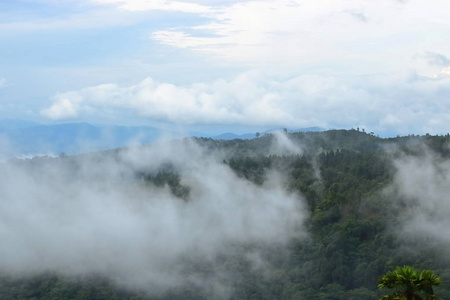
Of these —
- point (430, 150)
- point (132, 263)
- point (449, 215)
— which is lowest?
point (132, 263)

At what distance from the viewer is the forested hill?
115 meters

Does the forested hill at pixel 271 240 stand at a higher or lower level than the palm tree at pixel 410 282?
lower

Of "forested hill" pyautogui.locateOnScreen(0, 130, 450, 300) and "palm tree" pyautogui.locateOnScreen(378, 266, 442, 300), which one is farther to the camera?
"forested hill" pyautogui.locateOnScreen(0, 130, 450, 300)

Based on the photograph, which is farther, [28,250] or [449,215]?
[28,250]

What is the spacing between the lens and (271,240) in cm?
14962

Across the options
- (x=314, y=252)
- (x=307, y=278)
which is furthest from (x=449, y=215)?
(x=307, y=278)

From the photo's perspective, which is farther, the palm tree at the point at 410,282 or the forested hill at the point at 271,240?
the forested hill at the point at 271,240

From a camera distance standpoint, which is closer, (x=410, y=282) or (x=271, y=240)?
(x=410, y=282)

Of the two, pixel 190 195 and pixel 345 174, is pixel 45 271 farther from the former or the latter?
pixel 345 174

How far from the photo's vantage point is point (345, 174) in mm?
177625

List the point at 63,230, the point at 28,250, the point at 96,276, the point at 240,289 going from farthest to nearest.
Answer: the point at 63,230, the point at 28,250, the point at 96,276, the point at 240,289

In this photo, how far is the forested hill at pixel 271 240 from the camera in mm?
115125

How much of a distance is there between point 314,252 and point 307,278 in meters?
14.7

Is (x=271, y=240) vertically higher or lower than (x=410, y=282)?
lower
